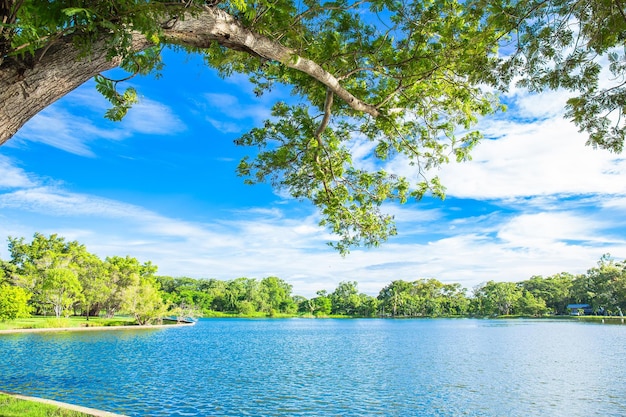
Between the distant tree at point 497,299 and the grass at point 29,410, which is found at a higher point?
the distant tree at point 497,299

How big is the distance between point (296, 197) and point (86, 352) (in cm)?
1724

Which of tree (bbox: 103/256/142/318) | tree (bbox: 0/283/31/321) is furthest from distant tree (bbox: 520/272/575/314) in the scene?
tree (bbox: 0/283/31/321)

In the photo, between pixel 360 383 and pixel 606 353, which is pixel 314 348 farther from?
pixel 606 353

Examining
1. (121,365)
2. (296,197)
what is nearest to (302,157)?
(296,197)

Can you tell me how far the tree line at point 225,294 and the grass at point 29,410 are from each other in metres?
25.4

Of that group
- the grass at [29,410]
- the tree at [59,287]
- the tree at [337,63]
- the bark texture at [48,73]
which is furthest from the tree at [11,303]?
the bark texture at [48,73]

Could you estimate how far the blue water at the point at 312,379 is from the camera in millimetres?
11180

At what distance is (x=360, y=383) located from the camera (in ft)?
47.6

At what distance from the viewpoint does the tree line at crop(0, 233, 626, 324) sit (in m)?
36.3

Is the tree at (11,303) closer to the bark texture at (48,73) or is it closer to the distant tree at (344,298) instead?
the bark texture at (48,73)

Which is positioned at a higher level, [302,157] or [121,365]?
[302,157]

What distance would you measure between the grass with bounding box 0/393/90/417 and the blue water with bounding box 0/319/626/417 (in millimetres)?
2436

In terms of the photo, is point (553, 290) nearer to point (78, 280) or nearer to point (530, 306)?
point (530, 306)

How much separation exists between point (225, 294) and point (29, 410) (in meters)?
80.2
